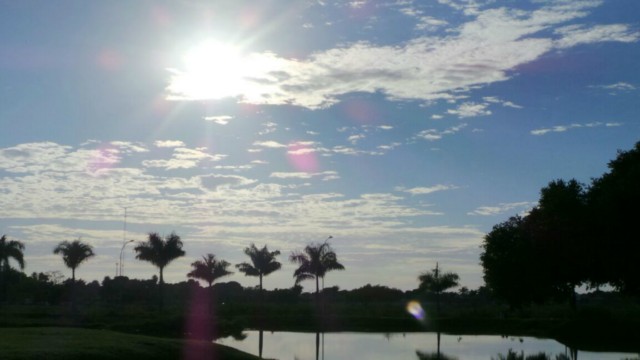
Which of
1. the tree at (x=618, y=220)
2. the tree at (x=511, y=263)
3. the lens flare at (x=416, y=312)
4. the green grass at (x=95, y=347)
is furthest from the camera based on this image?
the lens flare at (x=416, y=312)

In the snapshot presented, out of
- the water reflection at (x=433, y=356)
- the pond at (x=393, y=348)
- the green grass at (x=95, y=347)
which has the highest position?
the green grass at (x=95, y=347)

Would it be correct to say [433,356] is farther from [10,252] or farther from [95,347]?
[10,252]

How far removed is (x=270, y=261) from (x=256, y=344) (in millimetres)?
43451

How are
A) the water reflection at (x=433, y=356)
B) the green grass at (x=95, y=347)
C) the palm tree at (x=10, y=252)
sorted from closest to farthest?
the green grass at (x=95, y=347)
the water reflection at (x=433, y=356)
the palm tree at (x=10, y=252)

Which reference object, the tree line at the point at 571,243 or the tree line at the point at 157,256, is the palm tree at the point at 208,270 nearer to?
the tree line at the point at 157,256

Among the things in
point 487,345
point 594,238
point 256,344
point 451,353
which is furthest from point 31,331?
point 594,238

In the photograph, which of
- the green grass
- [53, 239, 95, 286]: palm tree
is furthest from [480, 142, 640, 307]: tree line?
[53, 239, 95, 286]: palm tree

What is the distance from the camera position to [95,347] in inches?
1092

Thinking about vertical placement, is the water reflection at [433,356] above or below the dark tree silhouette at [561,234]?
below

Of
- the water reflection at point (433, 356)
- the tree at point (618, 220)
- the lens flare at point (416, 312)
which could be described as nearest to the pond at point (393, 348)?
the water reflection at point (433, 356)

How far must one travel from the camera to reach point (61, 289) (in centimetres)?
10100

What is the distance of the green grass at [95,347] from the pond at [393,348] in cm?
676

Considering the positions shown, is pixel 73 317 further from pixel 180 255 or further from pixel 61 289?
pixel 61 289

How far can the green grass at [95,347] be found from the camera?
2531cm
